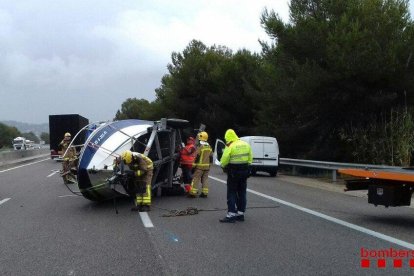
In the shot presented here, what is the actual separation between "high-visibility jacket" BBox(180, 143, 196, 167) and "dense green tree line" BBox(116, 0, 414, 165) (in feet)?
31.6

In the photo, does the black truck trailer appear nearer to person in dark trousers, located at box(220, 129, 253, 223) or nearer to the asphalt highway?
the asphalt highway

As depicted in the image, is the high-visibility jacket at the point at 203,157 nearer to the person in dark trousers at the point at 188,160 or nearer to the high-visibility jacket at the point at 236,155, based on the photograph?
the person in dark trousers at the point at 188,160

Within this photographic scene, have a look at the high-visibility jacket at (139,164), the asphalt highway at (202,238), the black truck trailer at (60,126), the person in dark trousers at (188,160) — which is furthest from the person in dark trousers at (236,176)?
the black truck trailer at (60,126)

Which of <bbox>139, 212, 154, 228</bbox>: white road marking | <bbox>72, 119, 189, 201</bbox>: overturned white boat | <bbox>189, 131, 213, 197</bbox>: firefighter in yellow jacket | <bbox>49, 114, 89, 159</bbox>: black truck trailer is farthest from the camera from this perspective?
<bbox>49, 114, 89, 159</bbox>: black truck trailer

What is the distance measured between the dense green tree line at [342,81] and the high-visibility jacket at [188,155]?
965 centimetres

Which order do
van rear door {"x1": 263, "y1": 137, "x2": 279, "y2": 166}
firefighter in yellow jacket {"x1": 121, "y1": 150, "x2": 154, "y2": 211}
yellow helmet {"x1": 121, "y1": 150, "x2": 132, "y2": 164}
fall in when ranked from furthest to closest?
van rear door {"x1": 263, "y1": 137, "x2": 279, "y2": 166}, firefighter in yellow jacket {"x1": 121, "y1": 150, "x2": 154, "y2": 211}, yellow helmet {"x1": 121, "y1": 150, "x2": 132, "y2": 164}

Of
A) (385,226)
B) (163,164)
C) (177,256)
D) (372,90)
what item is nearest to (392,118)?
(372,90)

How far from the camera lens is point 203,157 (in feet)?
46.3

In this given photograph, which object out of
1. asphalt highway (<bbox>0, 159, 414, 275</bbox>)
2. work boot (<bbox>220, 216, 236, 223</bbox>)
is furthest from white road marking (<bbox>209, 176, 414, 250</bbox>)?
work boot (<bbox>220, 216, 236, 223</bbox>)

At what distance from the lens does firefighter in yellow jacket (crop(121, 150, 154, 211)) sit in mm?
11203

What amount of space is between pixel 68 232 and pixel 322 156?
724 inches

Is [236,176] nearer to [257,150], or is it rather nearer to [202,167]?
[202,167]

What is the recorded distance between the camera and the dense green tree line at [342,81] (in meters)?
21.8

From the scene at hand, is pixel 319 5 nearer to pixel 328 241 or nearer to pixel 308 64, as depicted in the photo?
pixel 308 64
